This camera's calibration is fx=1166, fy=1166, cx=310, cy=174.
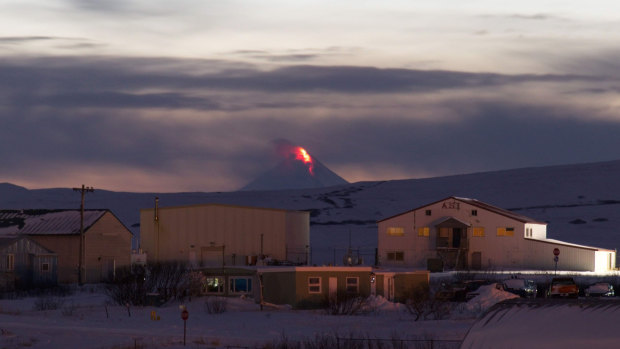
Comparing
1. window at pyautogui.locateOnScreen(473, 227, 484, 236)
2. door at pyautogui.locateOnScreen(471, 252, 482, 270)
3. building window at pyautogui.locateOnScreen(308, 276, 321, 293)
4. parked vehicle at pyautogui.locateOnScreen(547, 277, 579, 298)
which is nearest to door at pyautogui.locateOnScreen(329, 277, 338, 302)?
building window at pyautogui.locateOnScreen(308, 276, 321, 293)

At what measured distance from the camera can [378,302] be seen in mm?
52625

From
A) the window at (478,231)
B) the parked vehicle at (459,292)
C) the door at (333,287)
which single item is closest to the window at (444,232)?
the window at (478,231)

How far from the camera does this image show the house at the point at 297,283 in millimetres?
53438

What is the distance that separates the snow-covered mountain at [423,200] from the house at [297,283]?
40367 mm

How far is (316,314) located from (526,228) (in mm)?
34351

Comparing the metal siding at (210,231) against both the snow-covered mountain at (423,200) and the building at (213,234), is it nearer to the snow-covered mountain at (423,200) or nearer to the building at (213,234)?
the building at (213,234)

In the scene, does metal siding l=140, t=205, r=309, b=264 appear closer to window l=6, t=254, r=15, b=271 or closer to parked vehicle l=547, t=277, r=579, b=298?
Answer: window l=6, t=254, r=15, b=271

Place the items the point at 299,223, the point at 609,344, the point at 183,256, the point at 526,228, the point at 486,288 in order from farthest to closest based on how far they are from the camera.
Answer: the point at 526,228 < the point at 299,223 < the point at 183,256 < the point at 486,288 < the point at 609,344

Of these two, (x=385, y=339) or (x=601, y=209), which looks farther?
(x=601, y=209)

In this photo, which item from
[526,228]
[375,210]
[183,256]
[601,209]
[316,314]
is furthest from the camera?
[375,210]

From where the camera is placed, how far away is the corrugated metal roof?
69.4 meters

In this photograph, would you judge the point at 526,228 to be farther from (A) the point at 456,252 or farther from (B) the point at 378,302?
Answer: (B) the point at 378,302

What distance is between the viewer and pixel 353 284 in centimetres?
5491

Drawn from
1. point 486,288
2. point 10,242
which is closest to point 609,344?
point 486,288
